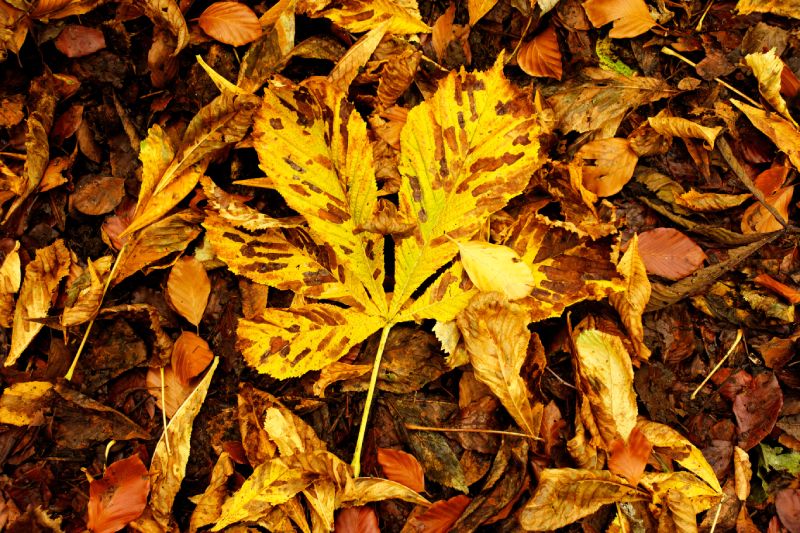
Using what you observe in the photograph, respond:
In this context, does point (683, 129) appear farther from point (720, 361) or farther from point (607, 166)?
point (720, 361)

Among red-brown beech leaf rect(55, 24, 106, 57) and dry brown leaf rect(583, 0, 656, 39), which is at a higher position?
dry brown leaf rect(583, 0, 656, 39)

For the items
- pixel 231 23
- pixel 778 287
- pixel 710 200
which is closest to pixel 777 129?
pixel 710 200

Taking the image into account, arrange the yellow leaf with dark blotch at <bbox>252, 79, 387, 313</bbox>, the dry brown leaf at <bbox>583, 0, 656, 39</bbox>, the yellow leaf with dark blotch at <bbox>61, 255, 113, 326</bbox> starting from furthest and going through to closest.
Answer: the dry brown leaf at <bbox>583, 0, 656, 39</bbox>, the yellow leaf with dark blotch at <bbox>61, 255, 113, 326</bbox>, the yellow leaf with dark blotch at <bbox>252, 79, 387, 313</bbox>

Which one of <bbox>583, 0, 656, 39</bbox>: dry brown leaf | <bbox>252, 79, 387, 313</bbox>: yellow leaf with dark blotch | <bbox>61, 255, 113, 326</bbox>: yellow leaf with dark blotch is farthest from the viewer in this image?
<bbox>583, 0, 656, 39</bbox>: dry brown leaf

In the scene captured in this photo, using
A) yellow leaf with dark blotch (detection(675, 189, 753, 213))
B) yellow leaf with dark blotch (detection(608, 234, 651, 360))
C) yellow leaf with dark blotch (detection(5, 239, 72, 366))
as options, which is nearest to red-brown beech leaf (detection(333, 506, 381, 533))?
yellow leaf with dark blotch (detection(608, 234, 651, 360))

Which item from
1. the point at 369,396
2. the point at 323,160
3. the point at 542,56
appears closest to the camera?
the point at 323,160

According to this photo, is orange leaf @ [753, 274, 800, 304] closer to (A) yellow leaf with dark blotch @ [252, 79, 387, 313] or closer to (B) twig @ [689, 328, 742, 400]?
(B) twig @ [689, 328, 742, 400]
